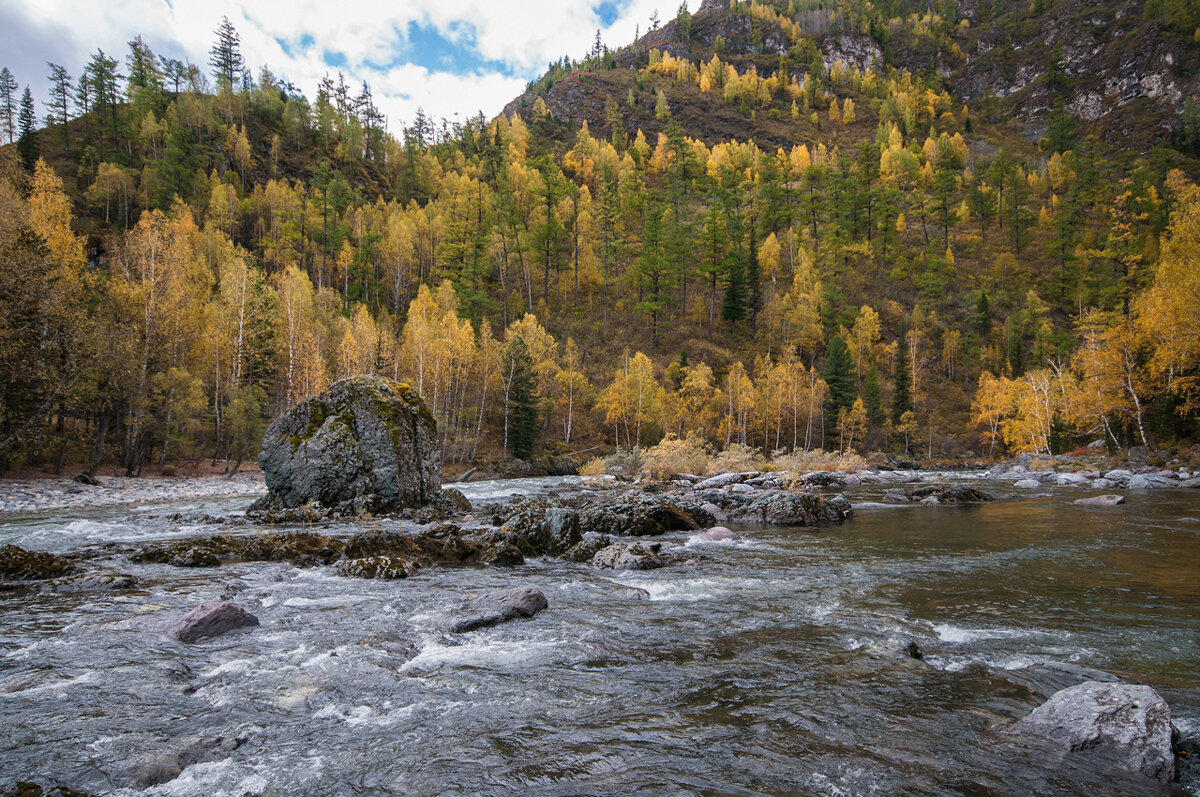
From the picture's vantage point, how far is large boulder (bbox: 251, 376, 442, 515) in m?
18.7

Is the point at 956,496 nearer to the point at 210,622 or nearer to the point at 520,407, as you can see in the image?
the point at 210,622

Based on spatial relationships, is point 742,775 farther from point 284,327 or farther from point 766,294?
point 766,294

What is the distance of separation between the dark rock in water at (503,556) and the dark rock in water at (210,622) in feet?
17.0

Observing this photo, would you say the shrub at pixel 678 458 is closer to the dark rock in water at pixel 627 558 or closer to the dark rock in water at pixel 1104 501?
the dark rock in water at pixel 1104 501

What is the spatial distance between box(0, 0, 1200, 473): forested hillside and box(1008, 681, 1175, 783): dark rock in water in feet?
99.1

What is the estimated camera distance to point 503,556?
11.9 meters

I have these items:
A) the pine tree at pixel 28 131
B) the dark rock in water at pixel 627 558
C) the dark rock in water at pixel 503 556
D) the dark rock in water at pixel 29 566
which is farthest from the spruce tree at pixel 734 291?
the pine tree at pixel 28 131

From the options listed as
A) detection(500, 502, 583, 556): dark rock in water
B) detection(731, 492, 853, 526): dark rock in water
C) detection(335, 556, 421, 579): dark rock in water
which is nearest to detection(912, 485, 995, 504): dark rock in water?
detection(731, 492, 853, 526): dark rock in water

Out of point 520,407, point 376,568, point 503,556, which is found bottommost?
point 503,556

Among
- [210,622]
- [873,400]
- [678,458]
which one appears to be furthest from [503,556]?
[873,400]

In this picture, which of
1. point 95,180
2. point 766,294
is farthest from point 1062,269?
point 95,180

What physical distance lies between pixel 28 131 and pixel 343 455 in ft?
307

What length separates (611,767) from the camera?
389 centimetres

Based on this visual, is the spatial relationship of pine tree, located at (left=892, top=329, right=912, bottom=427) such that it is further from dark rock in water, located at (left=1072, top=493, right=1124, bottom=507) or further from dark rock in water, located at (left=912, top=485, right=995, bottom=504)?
dark rock in water, located at (left=1072, top=493, right=1124, bottom=507)
